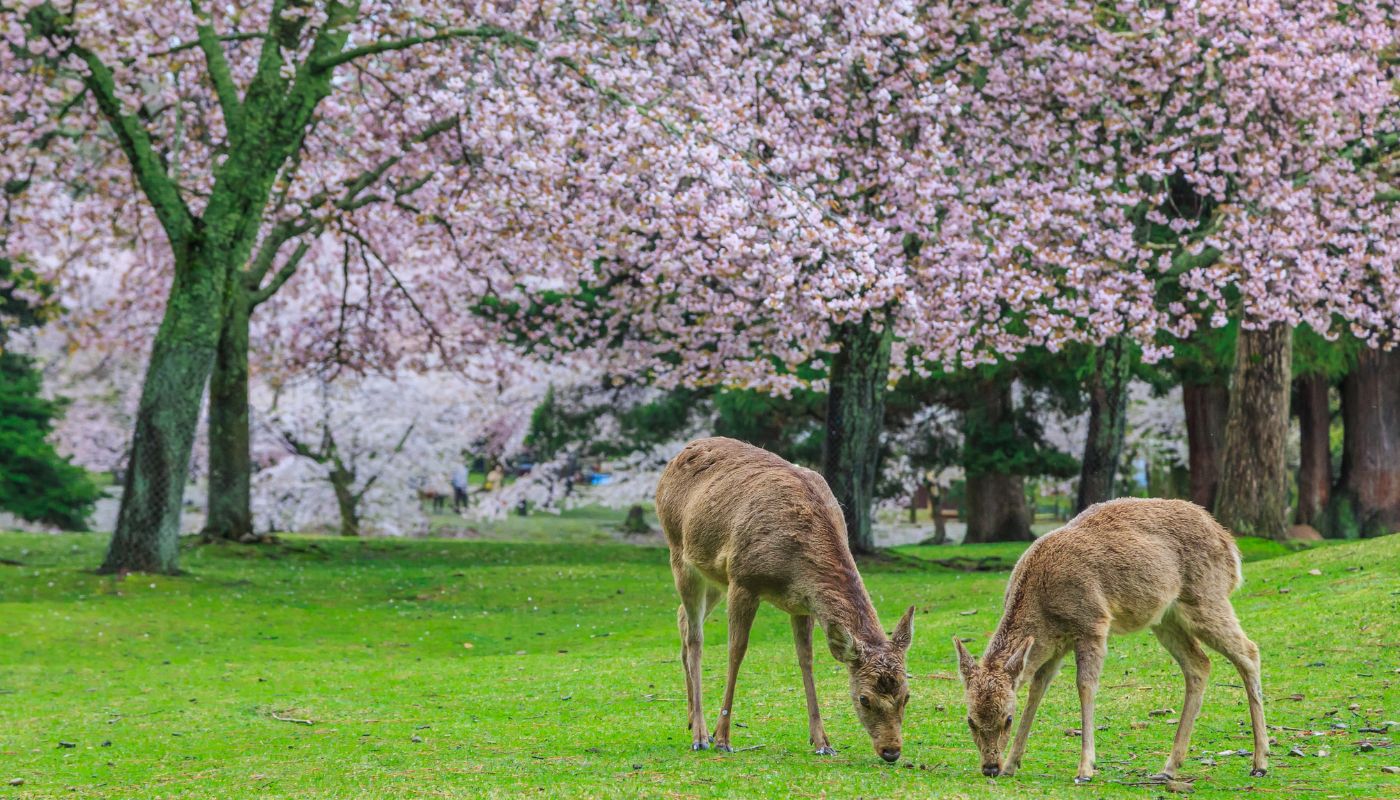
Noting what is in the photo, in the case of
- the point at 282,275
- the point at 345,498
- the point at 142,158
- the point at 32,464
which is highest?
the point at 142,158

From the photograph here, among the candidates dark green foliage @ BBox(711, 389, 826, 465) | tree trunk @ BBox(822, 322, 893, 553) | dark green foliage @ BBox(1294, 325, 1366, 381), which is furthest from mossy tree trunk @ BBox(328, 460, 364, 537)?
dark green foliage @ BBox(1294, 325, 1366, 381)

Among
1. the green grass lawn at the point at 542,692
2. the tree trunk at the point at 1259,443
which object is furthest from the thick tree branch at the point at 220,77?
the tree trunk at the point at 1259,443

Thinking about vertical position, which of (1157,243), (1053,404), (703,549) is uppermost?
(1157,243)

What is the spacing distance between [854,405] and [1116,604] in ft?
52.4

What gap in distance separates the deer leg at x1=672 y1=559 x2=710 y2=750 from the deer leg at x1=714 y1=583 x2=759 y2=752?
19 centimetres

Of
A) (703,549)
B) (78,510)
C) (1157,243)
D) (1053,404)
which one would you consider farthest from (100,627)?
(1053,404)

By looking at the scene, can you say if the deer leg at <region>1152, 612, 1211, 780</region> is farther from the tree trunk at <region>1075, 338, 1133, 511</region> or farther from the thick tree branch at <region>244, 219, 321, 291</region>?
the thick tree branch at <region>244, 219, 321, 291</region>

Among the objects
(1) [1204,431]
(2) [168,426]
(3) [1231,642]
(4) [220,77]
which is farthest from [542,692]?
(1) [1204,431]

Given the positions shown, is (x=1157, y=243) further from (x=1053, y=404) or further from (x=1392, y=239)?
(x=1053, y=404)

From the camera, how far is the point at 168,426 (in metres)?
20.3

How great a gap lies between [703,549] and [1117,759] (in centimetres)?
279

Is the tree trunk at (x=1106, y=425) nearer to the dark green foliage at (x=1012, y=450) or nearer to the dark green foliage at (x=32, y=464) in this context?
the dark green foliage at (x=1012, y=450)

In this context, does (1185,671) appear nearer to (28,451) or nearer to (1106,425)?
(1106,425)

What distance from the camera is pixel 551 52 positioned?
1927 cm
